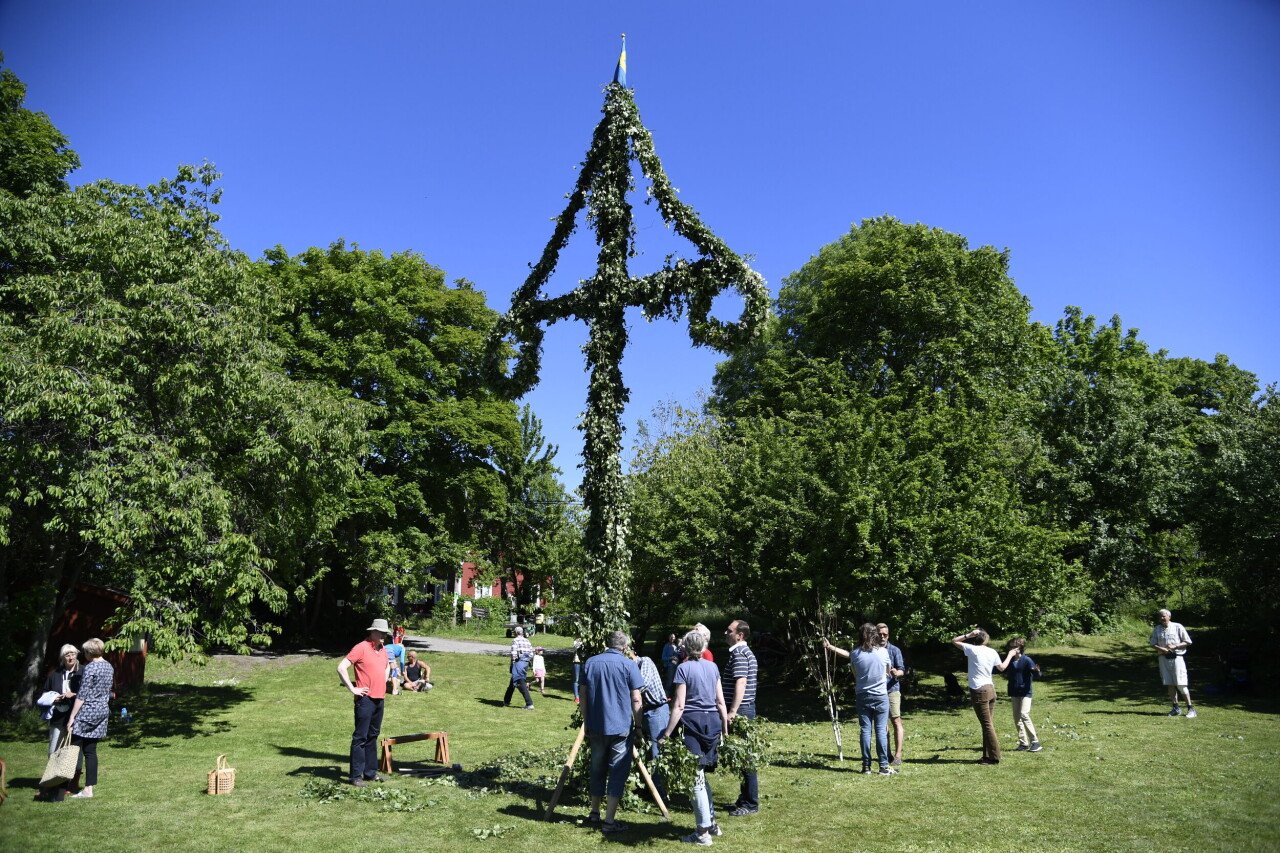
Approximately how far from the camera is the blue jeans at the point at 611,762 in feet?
26.9

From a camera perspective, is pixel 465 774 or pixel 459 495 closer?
pixel 465 774

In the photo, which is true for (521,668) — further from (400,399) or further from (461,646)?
(461,646)

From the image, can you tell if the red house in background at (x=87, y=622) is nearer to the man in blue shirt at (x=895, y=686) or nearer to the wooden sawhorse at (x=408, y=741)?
the wooden sawhorse at (x=408, y=741)

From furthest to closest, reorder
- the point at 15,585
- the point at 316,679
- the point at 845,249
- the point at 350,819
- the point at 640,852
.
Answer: the point at 845,249 → the point at 316,679 → the point at 15,585 → the point at 350,819 → the point at 640,852

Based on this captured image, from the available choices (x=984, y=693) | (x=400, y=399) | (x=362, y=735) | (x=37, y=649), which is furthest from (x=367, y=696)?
(x=400, y=399)

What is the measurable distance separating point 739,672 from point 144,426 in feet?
35.9

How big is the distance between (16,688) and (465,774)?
10948mm

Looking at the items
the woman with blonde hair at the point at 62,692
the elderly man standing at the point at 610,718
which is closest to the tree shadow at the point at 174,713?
the woman with blonde hair at the point at 62,692

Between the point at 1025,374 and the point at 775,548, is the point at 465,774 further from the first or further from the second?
the point at 1025,374

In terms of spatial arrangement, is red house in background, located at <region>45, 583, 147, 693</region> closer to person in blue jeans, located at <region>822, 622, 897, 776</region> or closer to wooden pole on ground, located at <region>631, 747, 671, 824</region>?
wooden pole on ground, located at <region>631, 747, 671, 824</region>

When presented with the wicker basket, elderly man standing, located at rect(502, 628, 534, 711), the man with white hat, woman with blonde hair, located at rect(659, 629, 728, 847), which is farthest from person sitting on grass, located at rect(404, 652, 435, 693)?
woman with blonde hair, located at rect(659, 629, 728, 847)

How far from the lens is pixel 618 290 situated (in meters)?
10.6

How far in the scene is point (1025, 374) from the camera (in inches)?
1232

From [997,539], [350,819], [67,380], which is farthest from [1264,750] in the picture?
[67,380]
